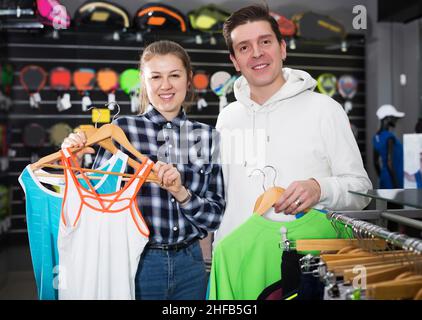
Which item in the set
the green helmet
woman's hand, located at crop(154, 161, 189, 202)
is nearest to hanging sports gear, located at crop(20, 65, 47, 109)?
the green helmet

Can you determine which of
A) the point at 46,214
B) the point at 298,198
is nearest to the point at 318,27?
the point at 298,198

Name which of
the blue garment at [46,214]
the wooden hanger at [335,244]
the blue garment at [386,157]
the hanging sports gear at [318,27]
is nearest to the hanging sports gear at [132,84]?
the blue garment at [46,214]

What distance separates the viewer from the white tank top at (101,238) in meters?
1.46

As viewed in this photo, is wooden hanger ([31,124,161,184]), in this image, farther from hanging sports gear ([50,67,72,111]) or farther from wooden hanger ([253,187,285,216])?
wooden hanger ([253,187,285,216])

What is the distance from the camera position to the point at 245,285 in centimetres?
153

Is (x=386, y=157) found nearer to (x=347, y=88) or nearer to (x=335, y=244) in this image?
(x=347, y=88)

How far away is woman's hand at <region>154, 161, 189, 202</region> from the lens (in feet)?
5.05

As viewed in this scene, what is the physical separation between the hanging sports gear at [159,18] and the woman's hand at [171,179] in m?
0.48

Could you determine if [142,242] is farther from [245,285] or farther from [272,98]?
[272,98]

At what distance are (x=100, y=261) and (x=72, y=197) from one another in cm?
21

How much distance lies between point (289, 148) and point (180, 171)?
0.38 m

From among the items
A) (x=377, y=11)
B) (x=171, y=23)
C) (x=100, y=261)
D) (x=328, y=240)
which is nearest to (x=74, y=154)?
(x=100, y=261)

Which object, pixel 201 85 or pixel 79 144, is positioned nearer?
pixel 79 144

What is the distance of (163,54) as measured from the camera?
1.63 m
